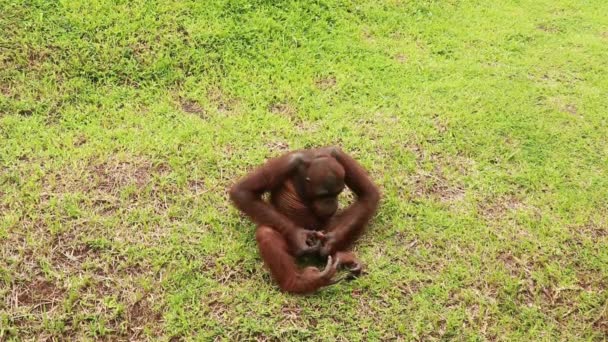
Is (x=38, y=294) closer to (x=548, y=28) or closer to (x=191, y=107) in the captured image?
(x=191, y=107)

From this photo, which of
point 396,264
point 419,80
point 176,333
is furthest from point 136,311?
point 419,80

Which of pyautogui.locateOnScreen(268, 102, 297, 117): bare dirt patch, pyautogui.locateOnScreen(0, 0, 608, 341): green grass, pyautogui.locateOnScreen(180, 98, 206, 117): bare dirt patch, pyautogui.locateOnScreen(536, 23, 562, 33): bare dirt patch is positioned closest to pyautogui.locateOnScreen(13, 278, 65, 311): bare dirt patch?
pyautogui.locateOnScreen(0, 0, 608, 341): green grass

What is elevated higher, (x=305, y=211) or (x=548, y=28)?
(x=548, y=28)

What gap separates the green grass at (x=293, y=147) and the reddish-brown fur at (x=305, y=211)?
0.14m

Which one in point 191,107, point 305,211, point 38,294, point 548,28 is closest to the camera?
point 38,294

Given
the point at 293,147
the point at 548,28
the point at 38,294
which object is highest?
the point at 548,28

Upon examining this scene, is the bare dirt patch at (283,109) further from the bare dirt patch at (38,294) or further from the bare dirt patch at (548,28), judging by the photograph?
the bare dirt patch at (548,28)

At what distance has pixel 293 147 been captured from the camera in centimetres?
444

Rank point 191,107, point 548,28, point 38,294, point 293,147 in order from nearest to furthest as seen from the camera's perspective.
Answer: point 38,294 → point 293,147 → point 191,107 → point 548,28

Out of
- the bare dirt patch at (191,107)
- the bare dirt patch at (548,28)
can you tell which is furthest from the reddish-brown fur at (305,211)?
the bare dirt patch at (548,28)

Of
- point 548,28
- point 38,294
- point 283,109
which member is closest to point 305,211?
point 283,109

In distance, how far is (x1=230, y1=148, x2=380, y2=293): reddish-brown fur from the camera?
3357 mm

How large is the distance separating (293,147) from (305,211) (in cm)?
93

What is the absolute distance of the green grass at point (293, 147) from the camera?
3.31 m
